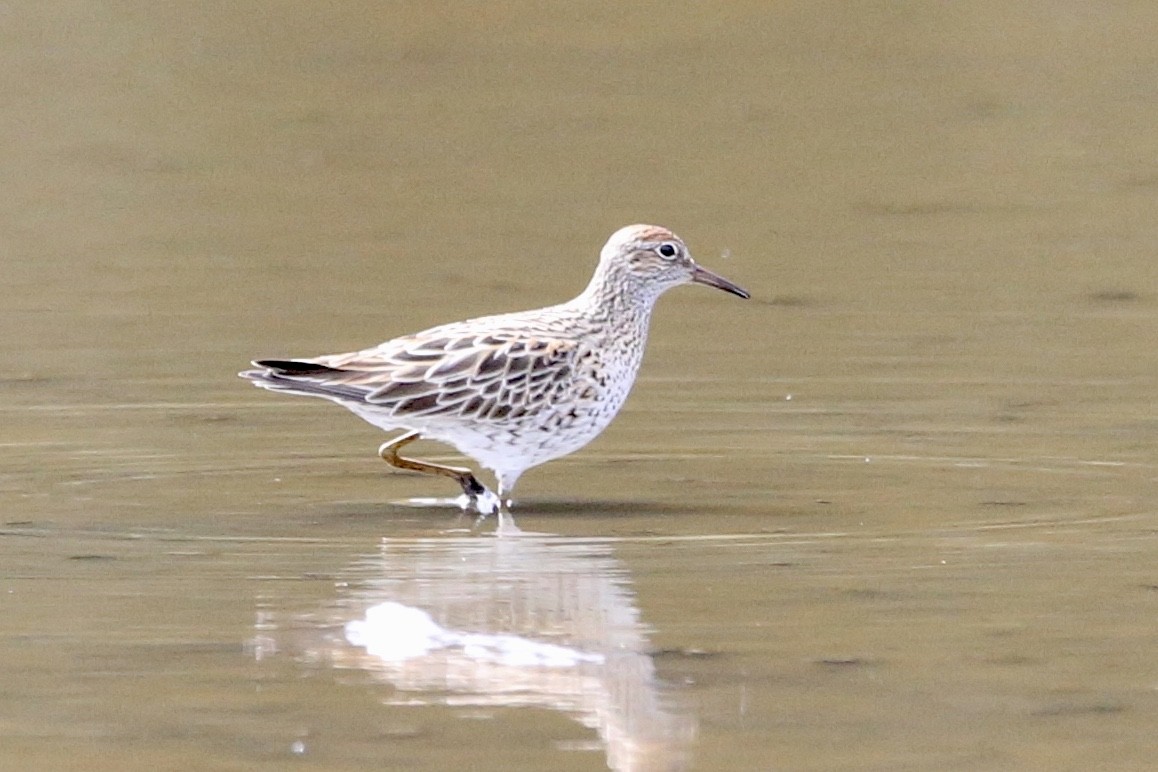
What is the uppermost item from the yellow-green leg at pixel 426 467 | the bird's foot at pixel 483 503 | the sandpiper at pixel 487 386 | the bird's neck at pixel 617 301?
the bird's neck at pixel 617 301

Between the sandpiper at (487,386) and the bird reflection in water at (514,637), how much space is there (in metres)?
0.96

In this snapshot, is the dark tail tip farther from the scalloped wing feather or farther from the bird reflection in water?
the bird reflection in water

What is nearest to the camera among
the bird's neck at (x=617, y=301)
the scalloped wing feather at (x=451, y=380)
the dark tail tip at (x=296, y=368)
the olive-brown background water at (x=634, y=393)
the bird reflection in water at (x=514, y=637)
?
the bird reflection in water at (x=514, y=637)

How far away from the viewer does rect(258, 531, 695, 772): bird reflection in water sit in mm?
5961

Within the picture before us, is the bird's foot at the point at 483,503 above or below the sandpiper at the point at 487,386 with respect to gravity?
below

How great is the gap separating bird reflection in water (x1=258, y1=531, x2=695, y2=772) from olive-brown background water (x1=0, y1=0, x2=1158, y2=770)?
0.03 metres

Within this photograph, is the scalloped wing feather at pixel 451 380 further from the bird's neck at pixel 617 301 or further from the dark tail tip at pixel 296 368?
the bird's neck at pixel 617 301

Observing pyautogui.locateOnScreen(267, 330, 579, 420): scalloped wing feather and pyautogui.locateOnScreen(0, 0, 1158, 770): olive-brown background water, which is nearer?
pyautogui.locateOnScreen(0, 0, 1158, 770): olive-brown background water

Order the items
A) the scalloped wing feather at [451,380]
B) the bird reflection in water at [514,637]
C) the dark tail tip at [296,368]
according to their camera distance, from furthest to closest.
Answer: the scalloped wing feather at [451,380]
the dark tail tip at [296,368]
the bird reflection in water at [514,637]

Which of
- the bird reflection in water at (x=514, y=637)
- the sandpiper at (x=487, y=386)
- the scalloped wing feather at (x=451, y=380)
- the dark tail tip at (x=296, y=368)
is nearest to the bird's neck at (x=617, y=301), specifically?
the sandpiper at (x=487, y=386)

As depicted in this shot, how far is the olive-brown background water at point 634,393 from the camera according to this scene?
19.9 ft

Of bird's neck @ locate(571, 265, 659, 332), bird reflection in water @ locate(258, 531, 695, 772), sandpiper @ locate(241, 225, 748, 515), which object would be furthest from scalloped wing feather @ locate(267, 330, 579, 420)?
bird reflection in water @ locate(258, 531, 695, 772)

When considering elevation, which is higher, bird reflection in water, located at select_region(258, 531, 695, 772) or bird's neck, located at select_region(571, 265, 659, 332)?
bird's neck, located at select_region(571, 265, 659, 332)

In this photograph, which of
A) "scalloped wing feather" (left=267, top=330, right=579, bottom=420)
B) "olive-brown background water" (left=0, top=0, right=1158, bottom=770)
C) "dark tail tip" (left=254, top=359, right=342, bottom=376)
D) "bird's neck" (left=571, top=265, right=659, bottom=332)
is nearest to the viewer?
"olive-brown background water" (left=0, top=0, right=1158, bottom=770)
